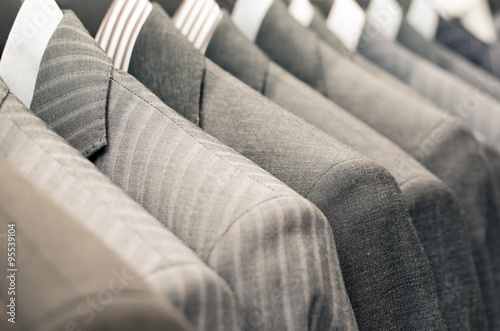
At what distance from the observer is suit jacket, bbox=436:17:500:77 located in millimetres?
998

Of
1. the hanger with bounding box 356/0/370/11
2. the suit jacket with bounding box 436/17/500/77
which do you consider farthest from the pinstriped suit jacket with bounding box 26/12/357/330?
the suit jacket with bounding box 436/17/500/77

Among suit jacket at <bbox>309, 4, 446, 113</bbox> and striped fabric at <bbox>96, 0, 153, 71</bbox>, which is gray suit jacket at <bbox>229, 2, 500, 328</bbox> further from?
striped fabric at <bbox>96, 0, 153, 71</bbox>

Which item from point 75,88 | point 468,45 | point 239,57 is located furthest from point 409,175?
point 468,45

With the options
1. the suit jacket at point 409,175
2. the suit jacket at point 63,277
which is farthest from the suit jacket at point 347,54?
the suit jacket at point 63,277

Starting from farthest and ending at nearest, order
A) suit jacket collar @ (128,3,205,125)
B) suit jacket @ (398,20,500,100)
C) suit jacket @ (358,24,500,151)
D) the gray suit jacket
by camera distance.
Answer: suit jacket @ (398,20,500,100) < suit jacket @ (358,24,500,151) < the gray suit jacket < suit jacket collar @ (128,3,205,125)

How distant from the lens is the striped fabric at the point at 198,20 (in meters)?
0.63

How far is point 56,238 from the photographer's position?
1.04ft

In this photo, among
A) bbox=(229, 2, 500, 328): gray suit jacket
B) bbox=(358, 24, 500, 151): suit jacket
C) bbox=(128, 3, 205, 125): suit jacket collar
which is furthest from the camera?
bbox=(358, 24, 500, 151): suit jacket

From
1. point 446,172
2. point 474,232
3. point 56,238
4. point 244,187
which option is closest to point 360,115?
point 446,172

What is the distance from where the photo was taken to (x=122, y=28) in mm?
540

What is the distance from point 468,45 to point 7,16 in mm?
926

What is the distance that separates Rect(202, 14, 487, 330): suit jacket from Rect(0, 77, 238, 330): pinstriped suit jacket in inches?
11.6

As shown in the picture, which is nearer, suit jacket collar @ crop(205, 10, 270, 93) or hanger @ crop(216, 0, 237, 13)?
suit jacket collar @ crop(205, 10, 270, 93)

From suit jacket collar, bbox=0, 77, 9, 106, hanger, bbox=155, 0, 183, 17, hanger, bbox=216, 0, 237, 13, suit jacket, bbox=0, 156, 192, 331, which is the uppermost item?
hanger, bbox=216, 0, 237, 13
